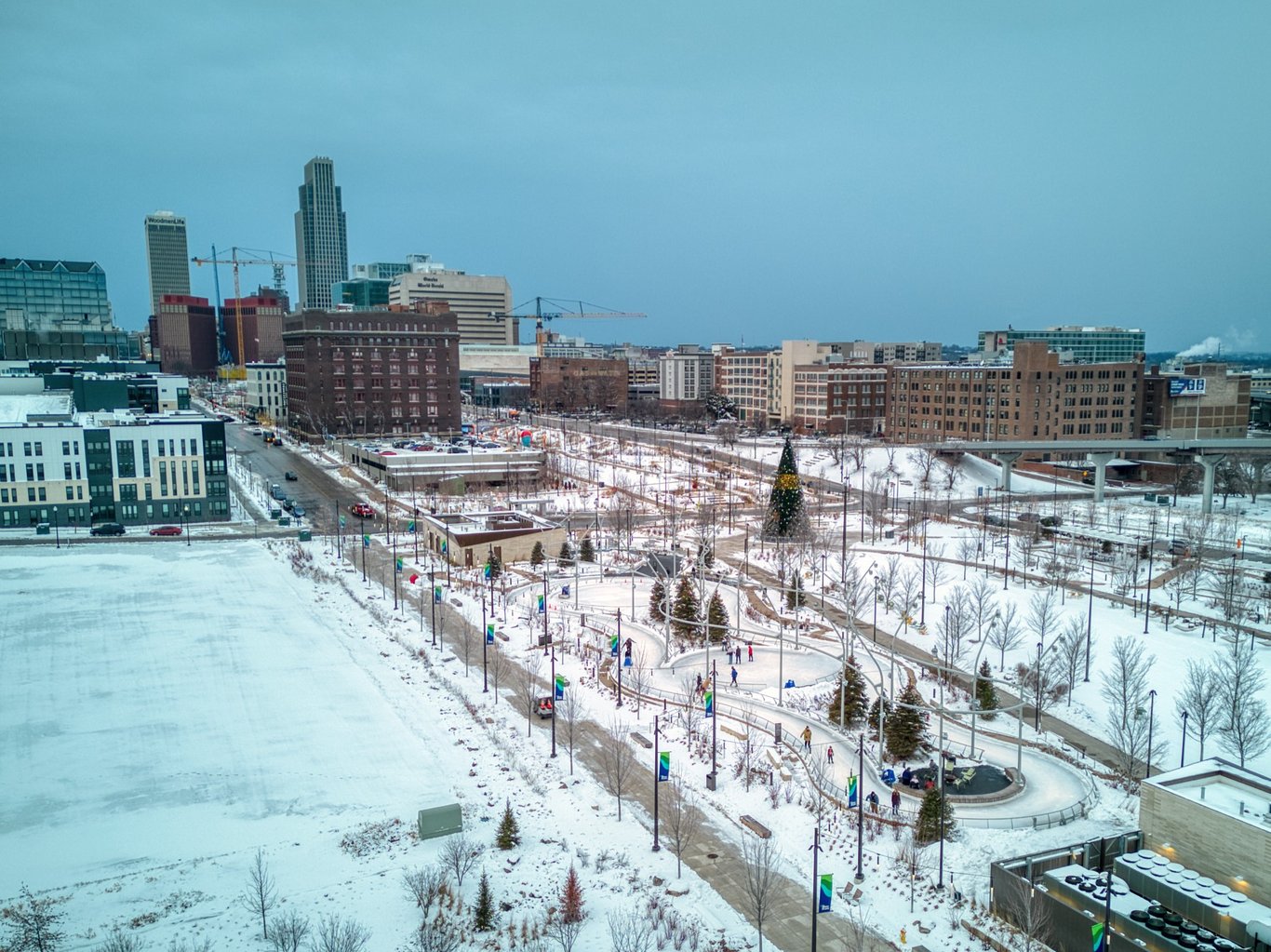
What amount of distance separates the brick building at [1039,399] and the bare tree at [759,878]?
77.7m

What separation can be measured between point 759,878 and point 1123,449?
208 feet

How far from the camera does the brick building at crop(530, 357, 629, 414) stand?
544ft

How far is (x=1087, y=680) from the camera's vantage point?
34.0m

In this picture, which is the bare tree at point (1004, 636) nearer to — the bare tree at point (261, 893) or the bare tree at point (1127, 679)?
the bare tree at point (1127, 679)

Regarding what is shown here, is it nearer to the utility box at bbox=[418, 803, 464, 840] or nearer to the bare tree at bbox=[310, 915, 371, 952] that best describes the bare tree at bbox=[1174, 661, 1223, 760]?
the utility box at bbox=[418, 803, 464, 840]

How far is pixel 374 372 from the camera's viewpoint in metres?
113

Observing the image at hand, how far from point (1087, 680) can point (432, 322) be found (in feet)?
312

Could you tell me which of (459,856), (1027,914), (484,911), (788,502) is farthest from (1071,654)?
(484,911)

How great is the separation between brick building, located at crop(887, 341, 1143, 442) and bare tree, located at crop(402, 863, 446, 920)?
271 ft

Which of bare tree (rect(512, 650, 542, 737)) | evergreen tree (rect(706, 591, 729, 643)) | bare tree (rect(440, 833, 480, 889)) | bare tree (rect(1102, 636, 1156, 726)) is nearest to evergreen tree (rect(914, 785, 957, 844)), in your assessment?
bare tree (rect(1102, 636, 1156, 726))

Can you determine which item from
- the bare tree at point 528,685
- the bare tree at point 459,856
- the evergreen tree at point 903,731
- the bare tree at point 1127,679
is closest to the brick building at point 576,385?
the bare tree at point 528,685

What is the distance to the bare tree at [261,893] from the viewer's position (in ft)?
62.6

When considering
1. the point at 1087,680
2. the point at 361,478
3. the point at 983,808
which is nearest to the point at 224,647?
the point at 983,808

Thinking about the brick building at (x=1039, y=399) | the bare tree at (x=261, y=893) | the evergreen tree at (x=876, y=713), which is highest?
the brick building at (x=1039, y=399)
